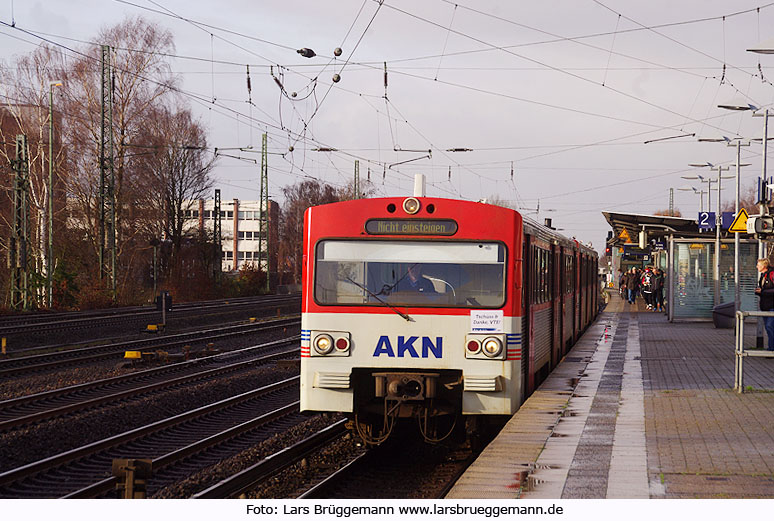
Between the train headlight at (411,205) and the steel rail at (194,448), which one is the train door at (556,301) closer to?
the steel rail at (194,448)

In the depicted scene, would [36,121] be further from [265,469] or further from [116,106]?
[265,469]

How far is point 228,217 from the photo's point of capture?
108 meters

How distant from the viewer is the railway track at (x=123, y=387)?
40.4 feet

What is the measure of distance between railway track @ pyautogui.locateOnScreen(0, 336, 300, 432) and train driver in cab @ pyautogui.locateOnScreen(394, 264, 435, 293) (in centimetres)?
518

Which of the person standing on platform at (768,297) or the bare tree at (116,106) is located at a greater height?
the bare tree at (116,106)

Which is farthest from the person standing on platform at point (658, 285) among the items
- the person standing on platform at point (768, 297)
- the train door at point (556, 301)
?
the train door at point (556, 301)

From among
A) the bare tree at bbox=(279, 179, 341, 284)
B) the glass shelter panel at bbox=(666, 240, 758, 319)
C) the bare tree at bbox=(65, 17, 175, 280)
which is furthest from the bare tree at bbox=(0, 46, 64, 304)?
the bare tree at bbox=(279, 179, 341, 284)

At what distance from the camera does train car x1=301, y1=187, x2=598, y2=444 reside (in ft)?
30.5

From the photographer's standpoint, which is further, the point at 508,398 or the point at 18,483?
the point at 508,398

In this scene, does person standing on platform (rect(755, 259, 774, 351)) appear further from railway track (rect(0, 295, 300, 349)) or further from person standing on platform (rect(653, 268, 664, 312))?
person standing on platform (rect(653, 268, 664, 312))

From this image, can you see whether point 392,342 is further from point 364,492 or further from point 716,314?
point 716,314

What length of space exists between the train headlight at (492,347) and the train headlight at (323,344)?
4.99 ft
